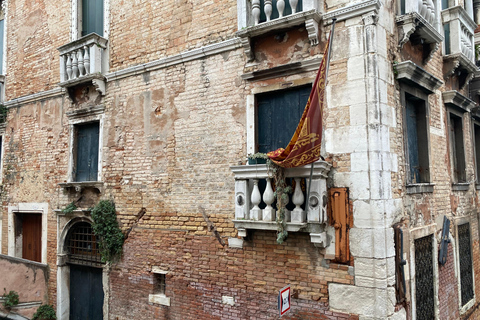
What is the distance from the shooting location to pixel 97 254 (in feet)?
29.0

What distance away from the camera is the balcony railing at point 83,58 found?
8.77m

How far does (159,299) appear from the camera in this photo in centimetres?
760

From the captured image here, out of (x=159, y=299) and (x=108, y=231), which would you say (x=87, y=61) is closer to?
(x=108, y=231)

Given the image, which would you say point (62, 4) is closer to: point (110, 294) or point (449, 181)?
point (110, 294)

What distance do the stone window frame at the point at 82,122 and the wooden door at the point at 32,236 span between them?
1952 millimetres

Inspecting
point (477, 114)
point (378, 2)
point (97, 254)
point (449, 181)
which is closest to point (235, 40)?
point (378, 2)

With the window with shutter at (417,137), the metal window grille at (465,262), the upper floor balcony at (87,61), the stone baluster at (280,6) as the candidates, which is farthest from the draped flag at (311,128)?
the upper floor balcony at (87,61)

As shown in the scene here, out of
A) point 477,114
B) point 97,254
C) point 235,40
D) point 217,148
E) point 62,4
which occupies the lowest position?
point 97,254

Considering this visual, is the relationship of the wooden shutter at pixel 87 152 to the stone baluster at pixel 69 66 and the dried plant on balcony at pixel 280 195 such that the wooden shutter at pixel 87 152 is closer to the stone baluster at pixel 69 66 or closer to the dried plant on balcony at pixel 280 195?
Result: the stone baluster at pixel 69 66

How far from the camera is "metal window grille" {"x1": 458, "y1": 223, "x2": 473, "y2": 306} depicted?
8.20 meters

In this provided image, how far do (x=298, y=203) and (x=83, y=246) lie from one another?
580cm

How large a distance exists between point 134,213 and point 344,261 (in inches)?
175

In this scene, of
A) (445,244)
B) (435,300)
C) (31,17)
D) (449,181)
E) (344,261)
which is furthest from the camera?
(31,17)

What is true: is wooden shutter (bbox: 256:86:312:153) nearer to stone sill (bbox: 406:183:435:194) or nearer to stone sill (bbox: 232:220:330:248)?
→ stone sill (bbox: 232:220:330:248)
